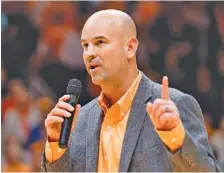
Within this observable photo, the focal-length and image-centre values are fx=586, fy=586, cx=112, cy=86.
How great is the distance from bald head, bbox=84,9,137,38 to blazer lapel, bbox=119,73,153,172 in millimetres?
117

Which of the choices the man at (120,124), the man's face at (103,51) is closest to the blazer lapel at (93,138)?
the man at (120,124)

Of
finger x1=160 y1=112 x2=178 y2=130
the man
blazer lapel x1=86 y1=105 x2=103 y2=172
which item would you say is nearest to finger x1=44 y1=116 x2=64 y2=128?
the man

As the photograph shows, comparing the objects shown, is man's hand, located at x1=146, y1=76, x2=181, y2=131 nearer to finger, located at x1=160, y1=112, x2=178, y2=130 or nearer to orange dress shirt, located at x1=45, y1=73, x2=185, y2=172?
finger, located at x1=160, y1=112, x2=178, y2=130

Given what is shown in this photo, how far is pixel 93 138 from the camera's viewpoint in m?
1.35

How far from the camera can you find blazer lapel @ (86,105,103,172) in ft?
4.32

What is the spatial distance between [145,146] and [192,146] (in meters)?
0.13

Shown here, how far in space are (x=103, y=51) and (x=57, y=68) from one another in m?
2.19

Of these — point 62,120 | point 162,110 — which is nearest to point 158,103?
point 162,110

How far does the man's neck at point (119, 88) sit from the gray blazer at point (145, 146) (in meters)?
0.03

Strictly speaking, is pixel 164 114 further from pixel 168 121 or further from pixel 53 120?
pixel 53 120

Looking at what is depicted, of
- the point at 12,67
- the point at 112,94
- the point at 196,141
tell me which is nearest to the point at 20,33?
the point at 12,67

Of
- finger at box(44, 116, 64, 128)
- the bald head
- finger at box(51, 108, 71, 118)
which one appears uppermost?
the bald head

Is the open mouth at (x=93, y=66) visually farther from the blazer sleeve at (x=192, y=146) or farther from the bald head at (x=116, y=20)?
the blazer sleeve at (x=192, y=146)

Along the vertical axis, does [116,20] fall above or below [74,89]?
above
